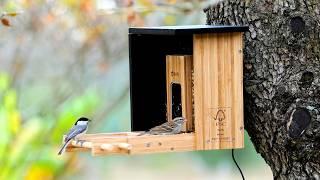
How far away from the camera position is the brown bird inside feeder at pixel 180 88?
325 cm

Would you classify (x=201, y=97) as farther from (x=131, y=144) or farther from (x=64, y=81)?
(x=64, y=81)

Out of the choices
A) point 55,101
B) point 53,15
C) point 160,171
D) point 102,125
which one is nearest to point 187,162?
point 160,171

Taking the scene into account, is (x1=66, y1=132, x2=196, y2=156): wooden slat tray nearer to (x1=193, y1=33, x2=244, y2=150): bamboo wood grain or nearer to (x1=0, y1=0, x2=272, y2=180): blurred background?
(x1=193, y1=33, x2=244, y2=150): bamboo wood grain

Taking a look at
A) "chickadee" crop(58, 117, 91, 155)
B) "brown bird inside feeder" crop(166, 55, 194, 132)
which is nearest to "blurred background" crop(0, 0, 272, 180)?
"brown bird inside feeder" crop(166, 55, 194, 132)

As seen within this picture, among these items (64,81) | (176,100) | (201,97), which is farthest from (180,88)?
(64,81)

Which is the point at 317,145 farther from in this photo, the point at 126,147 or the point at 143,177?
the point at 143,177

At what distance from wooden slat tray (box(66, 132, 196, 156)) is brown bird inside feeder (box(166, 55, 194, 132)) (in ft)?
0.62

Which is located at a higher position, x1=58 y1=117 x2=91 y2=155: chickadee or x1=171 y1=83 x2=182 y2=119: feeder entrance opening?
x1=171 y1=83 x2=182 y2=119: feeder entrance opening

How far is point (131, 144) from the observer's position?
9.39 feet

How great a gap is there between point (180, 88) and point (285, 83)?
499 mm

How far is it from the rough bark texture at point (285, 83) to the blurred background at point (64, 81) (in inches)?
126

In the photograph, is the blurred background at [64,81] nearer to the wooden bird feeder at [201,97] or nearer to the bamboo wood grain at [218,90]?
the wooden bird feeder at [201,97]

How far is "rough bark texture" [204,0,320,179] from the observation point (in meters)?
3.00

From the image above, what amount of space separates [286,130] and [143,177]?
6.55m
